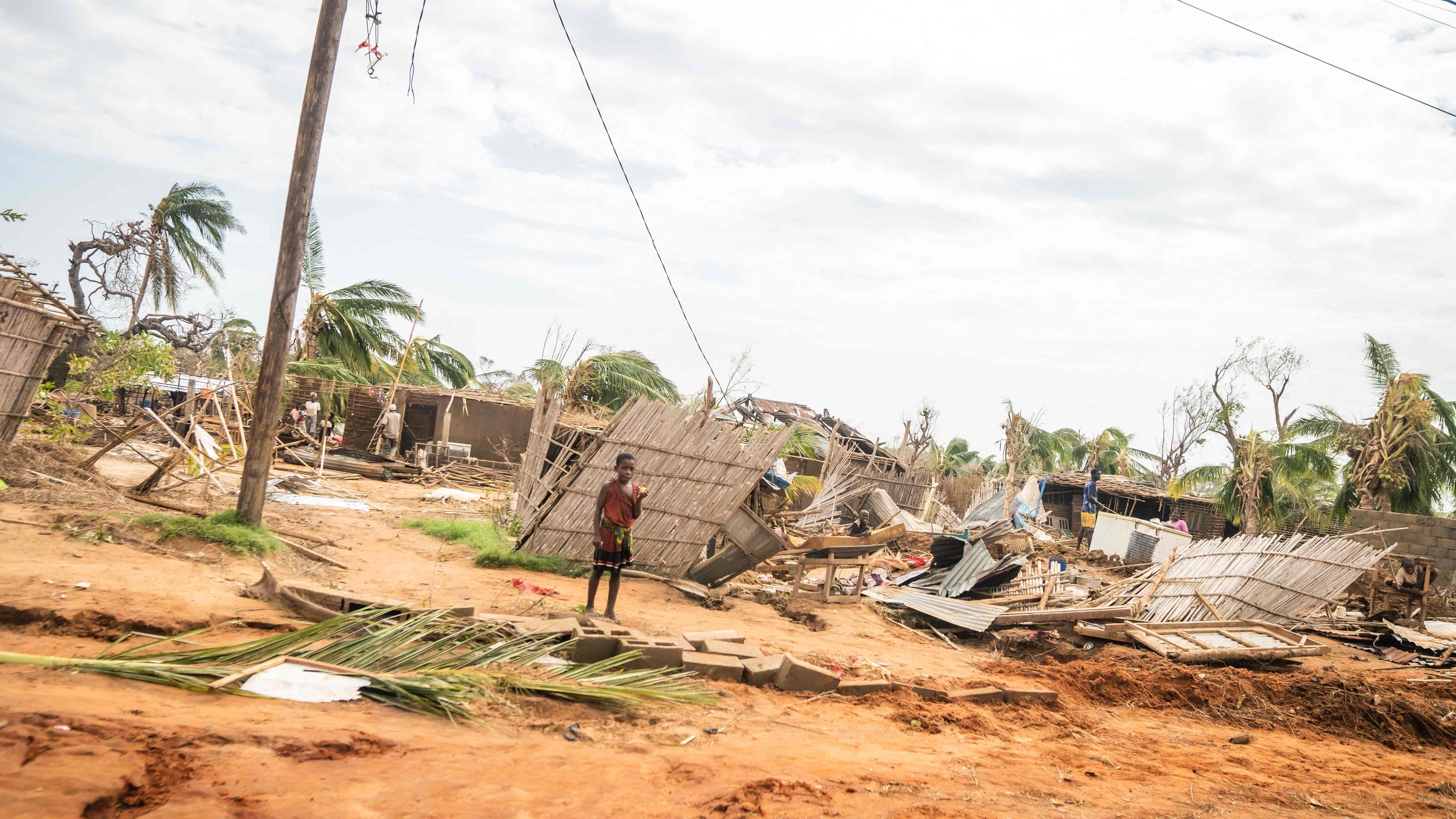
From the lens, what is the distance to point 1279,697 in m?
7.89

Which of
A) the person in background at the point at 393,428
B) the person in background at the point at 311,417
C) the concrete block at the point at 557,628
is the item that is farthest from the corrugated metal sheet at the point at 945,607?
the person in background at the point at 311,417

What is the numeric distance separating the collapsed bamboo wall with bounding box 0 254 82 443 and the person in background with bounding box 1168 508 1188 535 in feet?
65.0

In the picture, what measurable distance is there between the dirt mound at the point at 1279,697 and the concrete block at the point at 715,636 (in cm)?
297

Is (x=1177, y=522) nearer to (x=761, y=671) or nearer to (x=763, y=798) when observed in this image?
(x=761, y=671)

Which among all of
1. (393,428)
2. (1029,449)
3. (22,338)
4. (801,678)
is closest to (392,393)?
(393,428)

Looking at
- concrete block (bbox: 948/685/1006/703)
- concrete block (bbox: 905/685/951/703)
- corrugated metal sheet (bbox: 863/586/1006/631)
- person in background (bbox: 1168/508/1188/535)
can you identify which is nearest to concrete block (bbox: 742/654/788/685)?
concrete block (bbox: 905/685/951/703)

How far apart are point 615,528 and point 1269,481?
20355 millimetres

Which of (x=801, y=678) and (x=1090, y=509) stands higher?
(x=1090, y=509)

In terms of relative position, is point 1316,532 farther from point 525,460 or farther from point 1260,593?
point 525,460

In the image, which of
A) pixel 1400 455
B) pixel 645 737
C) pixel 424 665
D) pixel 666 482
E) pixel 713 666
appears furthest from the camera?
pixel 1400 455

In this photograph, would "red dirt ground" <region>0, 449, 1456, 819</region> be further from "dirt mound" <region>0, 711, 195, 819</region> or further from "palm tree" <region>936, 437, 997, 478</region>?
"palm tree" <region>936, 437, 997, 478</region>

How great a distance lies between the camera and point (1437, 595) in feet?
46.0

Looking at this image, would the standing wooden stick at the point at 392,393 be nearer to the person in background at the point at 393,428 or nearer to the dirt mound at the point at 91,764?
the person in background at the point at 393,428

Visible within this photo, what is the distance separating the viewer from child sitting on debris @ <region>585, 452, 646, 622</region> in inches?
276
